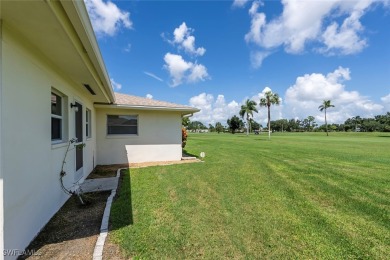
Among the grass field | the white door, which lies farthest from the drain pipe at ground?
the white door

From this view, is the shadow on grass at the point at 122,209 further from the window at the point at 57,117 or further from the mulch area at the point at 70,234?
the window at the point at 57,117

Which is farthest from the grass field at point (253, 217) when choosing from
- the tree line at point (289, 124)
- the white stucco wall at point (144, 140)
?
the tree line at point (289, 124)

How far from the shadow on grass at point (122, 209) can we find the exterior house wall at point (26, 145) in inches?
42.9

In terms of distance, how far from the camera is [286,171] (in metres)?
7.68

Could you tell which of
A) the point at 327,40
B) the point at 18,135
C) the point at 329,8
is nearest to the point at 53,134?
the point at 18,135

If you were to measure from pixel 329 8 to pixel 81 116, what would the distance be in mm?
11916

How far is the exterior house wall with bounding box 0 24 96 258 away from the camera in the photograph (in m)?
2.41

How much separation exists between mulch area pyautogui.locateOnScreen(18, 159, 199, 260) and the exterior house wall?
0.15m

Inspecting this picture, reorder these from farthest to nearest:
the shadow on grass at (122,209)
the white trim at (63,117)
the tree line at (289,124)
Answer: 1. the tree line at (289,124)
2. the white trim at (63,117)
3. the shadow on grass at (122,209)

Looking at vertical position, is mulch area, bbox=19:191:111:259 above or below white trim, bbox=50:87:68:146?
below

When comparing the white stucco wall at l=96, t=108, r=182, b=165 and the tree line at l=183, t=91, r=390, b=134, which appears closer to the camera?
the white stucco wall at l=96, t=108, r=182, b=165

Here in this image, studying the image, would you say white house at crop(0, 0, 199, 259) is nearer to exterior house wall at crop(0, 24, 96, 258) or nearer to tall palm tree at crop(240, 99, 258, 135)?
exterior house wall at crop(0, 24, 96, 258)

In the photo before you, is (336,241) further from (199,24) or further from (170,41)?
(170,41)

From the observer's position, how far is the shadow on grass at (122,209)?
3450 millimetres
